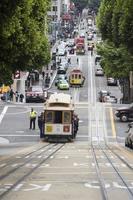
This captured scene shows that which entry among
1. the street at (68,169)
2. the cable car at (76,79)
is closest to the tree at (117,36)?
the street at (68,169)

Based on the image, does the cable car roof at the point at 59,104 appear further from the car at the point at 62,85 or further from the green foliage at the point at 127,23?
the car at the point at 62,85

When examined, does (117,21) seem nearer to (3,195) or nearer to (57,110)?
(57,110)

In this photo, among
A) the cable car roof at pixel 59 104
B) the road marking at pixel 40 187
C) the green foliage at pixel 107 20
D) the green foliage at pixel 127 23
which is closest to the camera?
the road marking at pixel 40 187

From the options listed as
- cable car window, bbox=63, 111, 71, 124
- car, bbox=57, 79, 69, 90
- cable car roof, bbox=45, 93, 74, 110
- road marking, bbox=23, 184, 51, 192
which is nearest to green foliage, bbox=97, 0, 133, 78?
cable car roof, bbox=45, 93, 74, 110

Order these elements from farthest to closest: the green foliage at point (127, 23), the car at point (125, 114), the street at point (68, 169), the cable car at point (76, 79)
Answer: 1. the cable car at point (76, 79)
2. the car at point (125, 114)
3. the green foliage at point (127, 23)
4. the street at point (68, 169)

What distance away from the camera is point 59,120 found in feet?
145

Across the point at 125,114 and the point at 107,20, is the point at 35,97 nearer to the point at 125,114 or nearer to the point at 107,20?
the point at 125,114

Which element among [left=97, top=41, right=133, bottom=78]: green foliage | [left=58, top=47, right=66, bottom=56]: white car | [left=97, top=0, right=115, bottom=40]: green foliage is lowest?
[left=97, top=0, right=115, bottom=40]: green foliage

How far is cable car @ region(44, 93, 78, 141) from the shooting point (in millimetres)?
44000

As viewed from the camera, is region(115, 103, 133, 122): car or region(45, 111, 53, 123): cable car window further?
region(115, 103, 133, 122): car

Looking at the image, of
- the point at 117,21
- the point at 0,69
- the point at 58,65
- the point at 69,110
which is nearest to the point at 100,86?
the point at 58,65

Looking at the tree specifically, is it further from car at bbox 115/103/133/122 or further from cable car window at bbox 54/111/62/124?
cable car window at bbox 54/111/62/124

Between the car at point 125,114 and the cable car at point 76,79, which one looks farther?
the cable car at point 76,79

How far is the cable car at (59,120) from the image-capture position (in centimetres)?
4400
